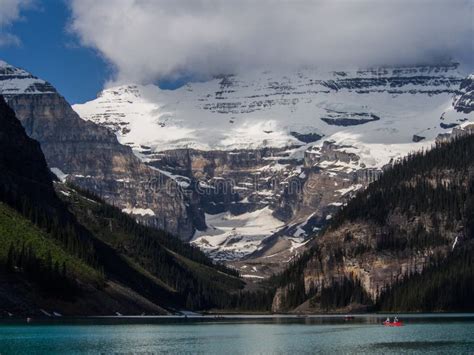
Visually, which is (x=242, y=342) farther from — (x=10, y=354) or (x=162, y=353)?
(x=10, y=354)

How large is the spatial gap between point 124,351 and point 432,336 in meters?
54.4

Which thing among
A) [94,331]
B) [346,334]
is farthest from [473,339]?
[94,331]

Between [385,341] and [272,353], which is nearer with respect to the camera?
[272,353]

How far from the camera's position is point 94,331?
195125 mm

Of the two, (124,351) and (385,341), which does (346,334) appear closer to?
(385,341)

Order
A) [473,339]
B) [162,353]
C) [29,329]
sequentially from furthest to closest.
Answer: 1. [29,329]
2. [473,339]
3. [162,353]

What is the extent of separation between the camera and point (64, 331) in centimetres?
19112

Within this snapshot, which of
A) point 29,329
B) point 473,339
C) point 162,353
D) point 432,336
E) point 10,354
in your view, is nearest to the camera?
point 10,354

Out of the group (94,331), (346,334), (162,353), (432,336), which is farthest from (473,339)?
(94,331)

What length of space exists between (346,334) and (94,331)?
4510 cm

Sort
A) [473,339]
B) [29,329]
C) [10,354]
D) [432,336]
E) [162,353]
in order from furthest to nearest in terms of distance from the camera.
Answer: [29,329] → [432,336] → [473,339] → [162,353] → [10,354]

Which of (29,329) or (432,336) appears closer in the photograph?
(432,336)

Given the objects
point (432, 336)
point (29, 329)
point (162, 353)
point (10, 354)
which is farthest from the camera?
point (29, 329)

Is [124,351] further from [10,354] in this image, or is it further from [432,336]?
[432,336]
